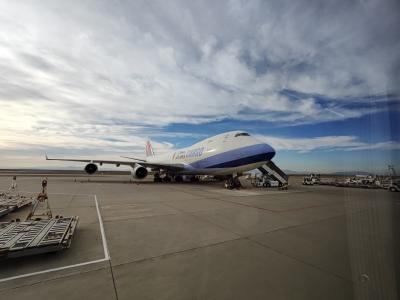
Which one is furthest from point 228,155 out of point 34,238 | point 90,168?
point 90,168

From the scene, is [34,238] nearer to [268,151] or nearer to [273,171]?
[268,151]

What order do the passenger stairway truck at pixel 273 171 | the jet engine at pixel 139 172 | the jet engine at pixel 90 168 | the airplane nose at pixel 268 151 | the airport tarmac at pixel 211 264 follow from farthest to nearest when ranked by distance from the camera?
the jet engine at pixel 90 168, the jet engine at pixel 139 172, the passenger stairway truck at pixel 273 171, the airplane nose at pixel 268 151, the airport tarmac at pixel 211 264

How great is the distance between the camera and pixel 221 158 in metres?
18.9

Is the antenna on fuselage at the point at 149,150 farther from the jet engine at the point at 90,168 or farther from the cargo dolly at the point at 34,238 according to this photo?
the cargo dolly at the point at 34,238

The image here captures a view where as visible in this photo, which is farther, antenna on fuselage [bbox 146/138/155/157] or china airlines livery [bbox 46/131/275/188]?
antenna on fuselage [bbox 146/138/155/157]

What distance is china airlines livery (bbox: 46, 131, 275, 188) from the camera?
17.3 metres

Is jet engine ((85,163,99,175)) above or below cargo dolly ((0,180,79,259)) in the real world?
above

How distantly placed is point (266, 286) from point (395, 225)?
6.24 meters

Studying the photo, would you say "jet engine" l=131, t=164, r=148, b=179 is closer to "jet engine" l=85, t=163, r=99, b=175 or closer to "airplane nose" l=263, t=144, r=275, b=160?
"jet engine" l=85, t=163, r=99, b=175

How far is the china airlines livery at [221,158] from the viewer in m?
17.3

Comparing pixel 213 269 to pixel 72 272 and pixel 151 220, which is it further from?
pixel 151 220

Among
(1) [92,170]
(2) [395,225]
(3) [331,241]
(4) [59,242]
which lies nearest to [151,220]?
(4) [59,242]

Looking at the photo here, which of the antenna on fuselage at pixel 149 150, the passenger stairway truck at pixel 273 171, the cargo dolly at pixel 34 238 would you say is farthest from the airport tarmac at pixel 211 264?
the antenna on fuselage at pixel 149 150

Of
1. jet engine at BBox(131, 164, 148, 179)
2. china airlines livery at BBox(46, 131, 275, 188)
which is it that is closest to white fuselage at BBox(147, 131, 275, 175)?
china airlines livery at BBox(46, 131, 275, 188)
